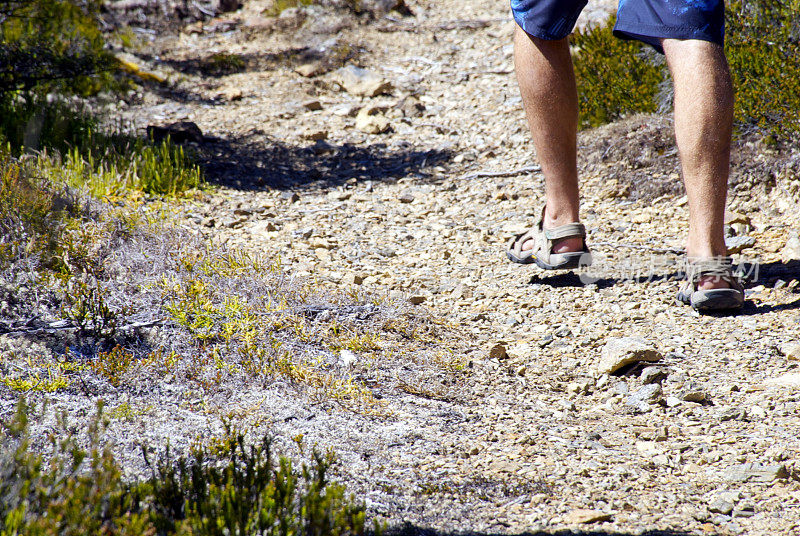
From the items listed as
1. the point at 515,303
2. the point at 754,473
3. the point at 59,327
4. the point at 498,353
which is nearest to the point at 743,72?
the point at 515,303

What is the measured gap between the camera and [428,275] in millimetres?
3262

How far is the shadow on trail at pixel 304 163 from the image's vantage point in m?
4.56

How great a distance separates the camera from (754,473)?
5.74 feet

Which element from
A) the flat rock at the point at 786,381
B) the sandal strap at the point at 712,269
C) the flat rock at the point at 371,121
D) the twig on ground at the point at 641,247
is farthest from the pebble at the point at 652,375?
the flat rock at the point at 371,121

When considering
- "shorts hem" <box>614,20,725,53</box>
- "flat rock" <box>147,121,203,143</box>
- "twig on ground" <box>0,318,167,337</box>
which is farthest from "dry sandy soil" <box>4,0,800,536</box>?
"shorts hem" <box>614,20,725,53</box>

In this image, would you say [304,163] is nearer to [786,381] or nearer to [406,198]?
[406,198]

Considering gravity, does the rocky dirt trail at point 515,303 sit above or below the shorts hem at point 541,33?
below

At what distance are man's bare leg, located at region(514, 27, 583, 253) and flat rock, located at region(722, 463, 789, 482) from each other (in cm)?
120

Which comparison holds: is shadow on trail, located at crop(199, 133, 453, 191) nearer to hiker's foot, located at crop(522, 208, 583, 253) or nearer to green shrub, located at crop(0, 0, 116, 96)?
green shrub, located at crop(0, 0, 116, 96)

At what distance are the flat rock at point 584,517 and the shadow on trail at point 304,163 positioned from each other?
317 centimetres

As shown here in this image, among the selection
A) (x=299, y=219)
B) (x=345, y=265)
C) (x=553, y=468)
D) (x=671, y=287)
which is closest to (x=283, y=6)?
(x=299, y=219)

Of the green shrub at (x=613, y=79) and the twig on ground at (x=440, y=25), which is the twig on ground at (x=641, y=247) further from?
the twig on ground at (x=440, y=25)

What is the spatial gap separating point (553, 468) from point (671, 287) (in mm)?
1281

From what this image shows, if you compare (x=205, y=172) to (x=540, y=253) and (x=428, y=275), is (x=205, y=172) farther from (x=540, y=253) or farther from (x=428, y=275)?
(x=540, y=253)
